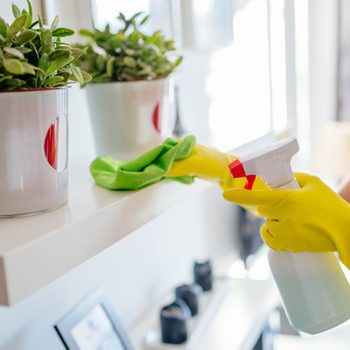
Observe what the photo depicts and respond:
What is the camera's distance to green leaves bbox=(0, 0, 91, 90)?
47 centimetres

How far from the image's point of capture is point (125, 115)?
0.75 meters

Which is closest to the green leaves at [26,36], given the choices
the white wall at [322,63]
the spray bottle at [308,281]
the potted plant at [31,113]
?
the potted plant at [31,113]

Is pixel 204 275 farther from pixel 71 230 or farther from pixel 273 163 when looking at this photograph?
pixel 71 230

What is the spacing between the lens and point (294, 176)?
0.66 m

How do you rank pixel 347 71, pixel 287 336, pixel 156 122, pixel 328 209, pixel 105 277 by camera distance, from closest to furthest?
pixel 328 209 < pixel 156 122 < pixel 105 277 < pixel 287 336 < pixel 347 71

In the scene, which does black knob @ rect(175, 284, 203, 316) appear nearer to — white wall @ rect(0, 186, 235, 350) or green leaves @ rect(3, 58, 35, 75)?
white wall @ rect(0, 186, 235, 350)

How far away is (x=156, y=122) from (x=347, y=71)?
2.13 m

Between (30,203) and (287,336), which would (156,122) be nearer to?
(30,203)

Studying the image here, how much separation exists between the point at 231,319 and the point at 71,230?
771 millimetres

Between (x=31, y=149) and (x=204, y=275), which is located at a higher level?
(x=31, y=149)

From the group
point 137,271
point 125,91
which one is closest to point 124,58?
point 125,91

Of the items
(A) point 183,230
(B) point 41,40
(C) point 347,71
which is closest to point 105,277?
(A) point 183,230

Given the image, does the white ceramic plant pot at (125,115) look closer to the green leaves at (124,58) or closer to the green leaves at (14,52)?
the green leaves at (124,58)

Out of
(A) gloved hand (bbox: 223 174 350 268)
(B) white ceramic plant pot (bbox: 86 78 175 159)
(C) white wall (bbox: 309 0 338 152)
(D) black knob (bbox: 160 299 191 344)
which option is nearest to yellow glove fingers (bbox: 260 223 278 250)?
(A) gloved hand (bbox: 223 174 350 268)
